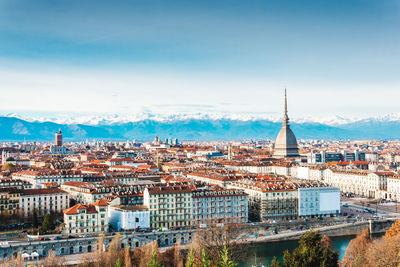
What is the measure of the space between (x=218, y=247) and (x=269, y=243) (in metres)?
10.6

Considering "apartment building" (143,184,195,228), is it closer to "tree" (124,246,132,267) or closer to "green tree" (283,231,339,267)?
"tree" (124,246,132,267)

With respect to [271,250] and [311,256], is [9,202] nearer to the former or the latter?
[271,250]

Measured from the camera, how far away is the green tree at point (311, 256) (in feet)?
79.3

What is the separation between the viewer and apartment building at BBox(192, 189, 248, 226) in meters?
44.3

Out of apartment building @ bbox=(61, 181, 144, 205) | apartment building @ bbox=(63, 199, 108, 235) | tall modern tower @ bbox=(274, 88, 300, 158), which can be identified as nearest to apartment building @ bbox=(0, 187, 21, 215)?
apartment building @ bbox=(61, 181, 144, 205)

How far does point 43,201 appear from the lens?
47.3m

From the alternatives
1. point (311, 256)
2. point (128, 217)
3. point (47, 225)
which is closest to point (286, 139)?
point (128, 217)

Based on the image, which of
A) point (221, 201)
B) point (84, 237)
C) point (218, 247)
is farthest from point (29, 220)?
point (218, 247)

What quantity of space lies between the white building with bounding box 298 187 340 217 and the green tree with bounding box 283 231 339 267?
936 inches

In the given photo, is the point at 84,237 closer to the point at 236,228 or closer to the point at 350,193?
the point at 236,228

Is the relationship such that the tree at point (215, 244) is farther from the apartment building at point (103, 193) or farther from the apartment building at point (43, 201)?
the apartment building at point (43, 201)

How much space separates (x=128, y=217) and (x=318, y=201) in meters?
18.3

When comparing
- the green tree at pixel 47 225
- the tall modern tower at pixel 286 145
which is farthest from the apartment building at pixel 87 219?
the tall modern tower at pixel 286 145

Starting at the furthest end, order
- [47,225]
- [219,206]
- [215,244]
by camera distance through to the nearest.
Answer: [219,206]
[47,225]
[215,244]
